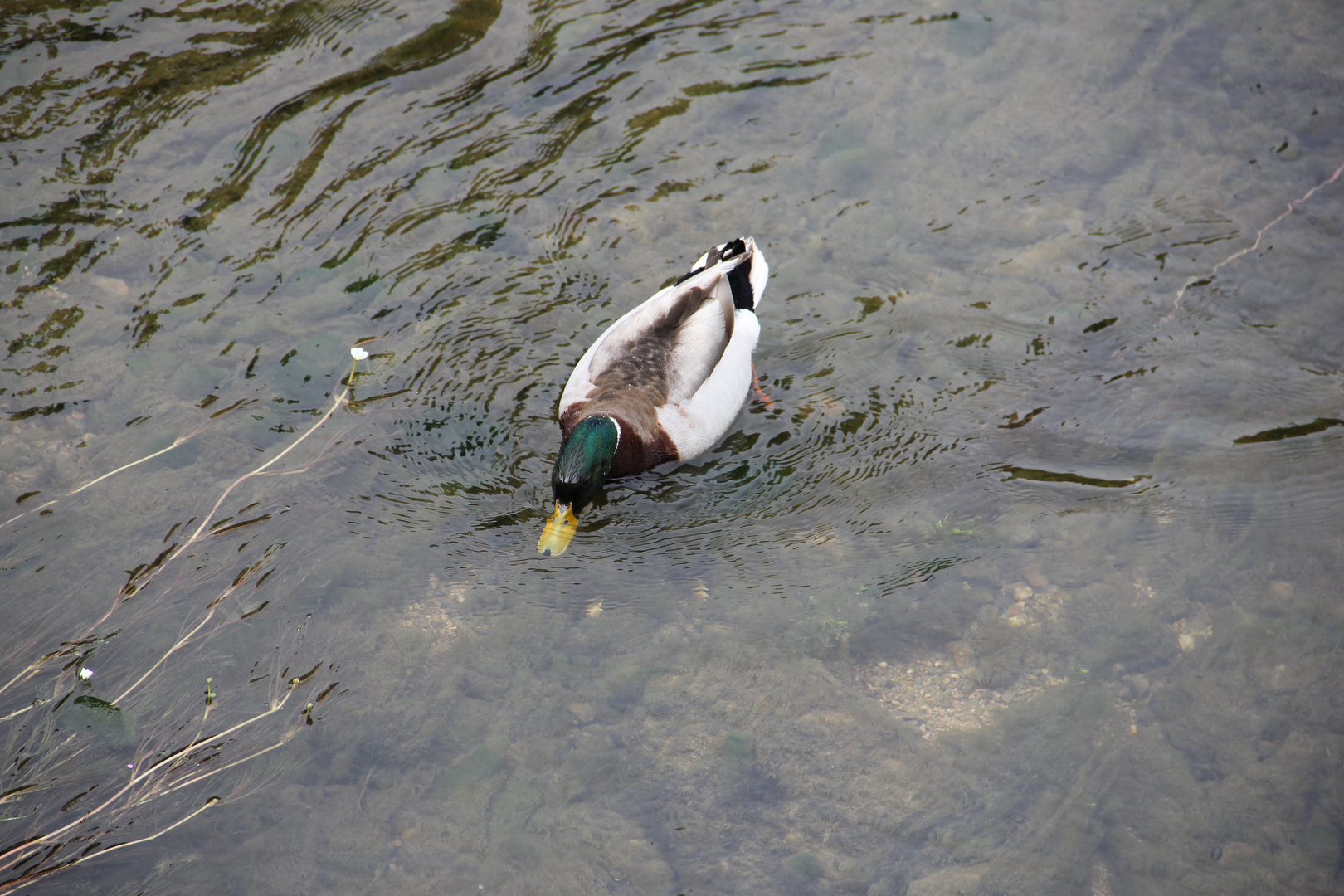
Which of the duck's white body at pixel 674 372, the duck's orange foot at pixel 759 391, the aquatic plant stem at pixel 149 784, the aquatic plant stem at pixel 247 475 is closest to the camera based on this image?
the aquatic plant stem at pixel 149 784

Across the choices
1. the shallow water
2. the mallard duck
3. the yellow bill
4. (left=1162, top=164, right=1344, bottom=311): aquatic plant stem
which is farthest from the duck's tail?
(left=1162, top=164, right=1344, bottom=311): aquatic plant stem

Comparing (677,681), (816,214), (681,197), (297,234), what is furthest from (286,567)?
(816,214)

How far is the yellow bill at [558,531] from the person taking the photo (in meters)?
4.41

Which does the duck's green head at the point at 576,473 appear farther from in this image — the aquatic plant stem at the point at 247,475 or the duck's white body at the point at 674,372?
the aquatic plant stem at the point at 247,475

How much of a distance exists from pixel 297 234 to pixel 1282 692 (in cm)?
556

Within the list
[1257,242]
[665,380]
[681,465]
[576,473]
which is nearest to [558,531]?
[576,473]

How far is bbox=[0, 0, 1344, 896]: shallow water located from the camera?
3664mm

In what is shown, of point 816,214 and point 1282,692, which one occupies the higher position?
point 816,214

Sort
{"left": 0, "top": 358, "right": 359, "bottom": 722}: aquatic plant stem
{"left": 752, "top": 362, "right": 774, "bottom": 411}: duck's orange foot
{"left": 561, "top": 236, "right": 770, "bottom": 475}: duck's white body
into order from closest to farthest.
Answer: {"left": 0, "top": 358, "right": 359, "bottom": 722}: aquatic plant stem → {"left": 561, "top": 236, "right": 770, "bottom": 475}: duck's white body → {"left": 752, "top": 362, "right": 774, "bottom": 411}: duck's orange foot

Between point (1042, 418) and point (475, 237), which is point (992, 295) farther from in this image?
point (475, 237)

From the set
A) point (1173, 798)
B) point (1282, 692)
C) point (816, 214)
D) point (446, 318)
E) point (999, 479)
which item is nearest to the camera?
point (1173, 798)

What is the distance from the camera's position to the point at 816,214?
5809 millimetres

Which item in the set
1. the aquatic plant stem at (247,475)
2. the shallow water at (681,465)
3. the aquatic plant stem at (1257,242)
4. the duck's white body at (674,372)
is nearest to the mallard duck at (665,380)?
the duck's white body at (674,372)

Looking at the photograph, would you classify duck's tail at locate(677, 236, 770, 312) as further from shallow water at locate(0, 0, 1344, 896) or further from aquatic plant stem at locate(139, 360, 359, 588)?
aquatic plant stem at locate(139, 360, 359, 588)
